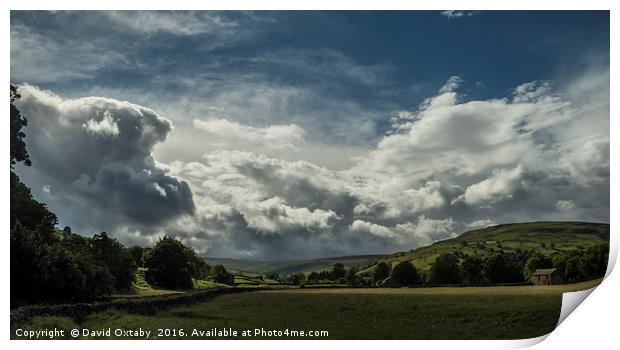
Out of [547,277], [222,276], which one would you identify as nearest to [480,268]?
[547,277]

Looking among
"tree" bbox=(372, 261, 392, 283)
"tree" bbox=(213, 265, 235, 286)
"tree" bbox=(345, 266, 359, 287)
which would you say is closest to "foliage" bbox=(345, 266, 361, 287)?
"tree" bbox=(345, 266, 359, 287)

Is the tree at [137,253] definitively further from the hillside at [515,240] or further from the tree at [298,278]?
the hillside at [515,240]

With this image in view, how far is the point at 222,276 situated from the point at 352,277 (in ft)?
11.5

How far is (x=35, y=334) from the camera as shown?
17.1m

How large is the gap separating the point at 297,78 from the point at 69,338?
8687mm

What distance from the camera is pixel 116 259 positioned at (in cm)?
1847

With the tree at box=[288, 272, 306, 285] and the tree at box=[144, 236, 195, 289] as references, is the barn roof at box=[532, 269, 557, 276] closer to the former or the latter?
the tree at box=[288, 272, 306, 285]

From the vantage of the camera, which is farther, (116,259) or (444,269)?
(444,269)

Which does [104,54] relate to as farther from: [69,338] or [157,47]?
[69,338]

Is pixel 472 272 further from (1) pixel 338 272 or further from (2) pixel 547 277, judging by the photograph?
(1) pixel 338 272

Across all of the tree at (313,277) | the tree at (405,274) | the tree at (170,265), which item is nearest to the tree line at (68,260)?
the tree at (170,265)

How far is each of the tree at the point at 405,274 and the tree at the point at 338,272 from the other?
1383mm

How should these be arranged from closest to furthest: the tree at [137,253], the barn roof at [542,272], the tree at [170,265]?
the tree at [137,253] → the tree at [170,265] → the barn roof at [542,272]

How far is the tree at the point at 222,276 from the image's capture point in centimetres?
1880
